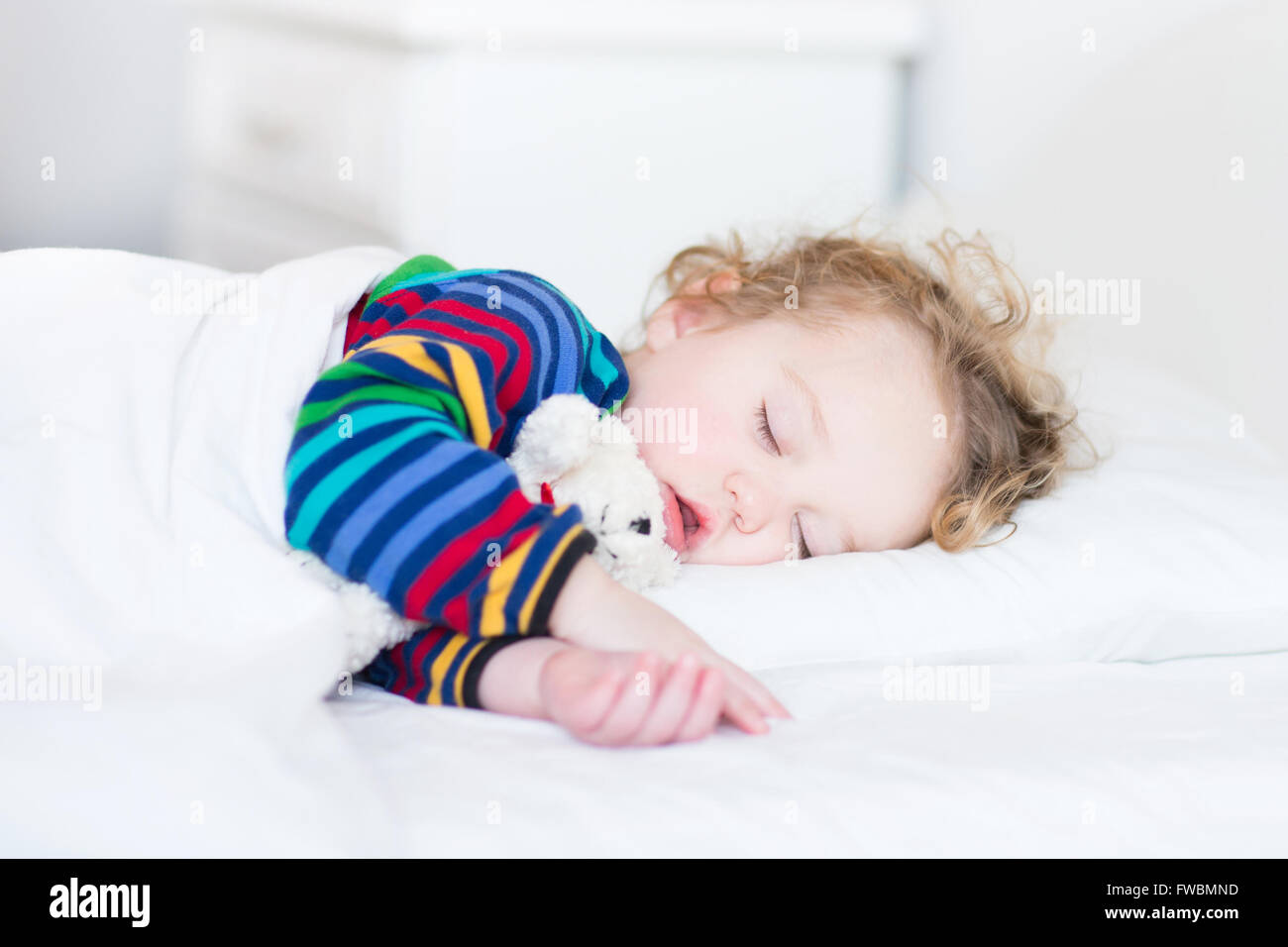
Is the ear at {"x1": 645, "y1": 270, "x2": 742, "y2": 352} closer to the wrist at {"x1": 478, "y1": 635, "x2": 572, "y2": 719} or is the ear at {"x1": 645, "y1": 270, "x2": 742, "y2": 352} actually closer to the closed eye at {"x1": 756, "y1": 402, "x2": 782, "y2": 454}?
the closed eye at {"x1": 756, "y1": 402, "x2": 782, "y2": 454}

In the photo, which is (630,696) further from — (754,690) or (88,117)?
(88,117)

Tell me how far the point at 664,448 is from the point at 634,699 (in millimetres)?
363

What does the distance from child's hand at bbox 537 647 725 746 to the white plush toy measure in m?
0.17

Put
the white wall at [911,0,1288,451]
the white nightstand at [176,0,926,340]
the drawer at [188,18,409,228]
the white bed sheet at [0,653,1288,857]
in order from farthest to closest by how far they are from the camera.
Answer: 1. the drawer at [188,18,409,228]
2. the white nightstand at [176,0,926,340]
3. the white wall at [911,0,1288,451]
4. the white bed sheet at [0,653,1288,857]

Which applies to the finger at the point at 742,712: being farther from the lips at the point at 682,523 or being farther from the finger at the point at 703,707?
the lips at the point at 682,523

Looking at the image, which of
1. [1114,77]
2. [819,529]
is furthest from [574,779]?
[1114,77]

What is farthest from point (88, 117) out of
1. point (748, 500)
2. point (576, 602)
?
point (576, 602)

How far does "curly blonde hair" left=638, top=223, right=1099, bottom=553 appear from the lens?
1095 millimetres

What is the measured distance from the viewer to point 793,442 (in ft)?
3.29

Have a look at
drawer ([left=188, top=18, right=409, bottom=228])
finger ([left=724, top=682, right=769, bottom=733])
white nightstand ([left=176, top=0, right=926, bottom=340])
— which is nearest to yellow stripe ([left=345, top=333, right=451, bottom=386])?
finger ([left=724, top=682, right=769, bottom=733])

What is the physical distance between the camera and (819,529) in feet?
3.36

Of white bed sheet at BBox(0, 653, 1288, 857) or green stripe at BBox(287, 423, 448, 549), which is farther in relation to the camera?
green stripe at BBox(287, 423, 448, 549)

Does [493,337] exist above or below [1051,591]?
above
